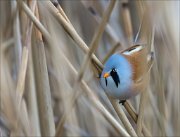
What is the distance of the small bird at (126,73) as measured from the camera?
0.67 meters

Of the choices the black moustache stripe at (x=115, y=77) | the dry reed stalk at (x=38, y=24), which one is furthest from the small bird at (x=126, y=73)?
the dry reed stalk at (x=38, y=24)

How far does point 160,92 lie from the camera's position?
30.3 inches

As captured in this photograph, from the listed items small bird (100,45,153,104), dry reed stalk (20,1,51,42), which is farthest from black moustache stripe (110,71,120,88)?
dry reed stalk (20,1,51,42)

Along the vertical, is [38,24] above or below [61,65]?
above

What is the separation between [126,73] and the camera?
697 millimetres

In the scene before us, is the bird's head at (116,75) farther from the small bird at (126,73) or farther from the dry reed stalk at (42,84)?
the dry reed stalk at (42,84)

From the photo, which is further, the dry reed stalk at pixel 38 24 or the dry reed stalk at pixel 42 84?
the dry reed stalk at pixel 42 84

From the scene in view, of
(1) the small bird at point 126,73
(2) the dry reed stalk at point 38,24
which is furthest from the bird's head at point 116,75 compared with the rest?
(2) the dry reed stalk at point 38,24

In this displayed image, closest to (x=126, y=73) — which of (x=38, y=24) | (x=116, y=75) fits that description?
(x=116, y=75)

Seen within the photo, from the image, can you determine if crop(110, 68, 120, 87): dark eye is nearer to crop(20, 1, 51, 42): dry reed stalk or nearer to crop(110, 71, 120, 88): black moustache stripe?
crop(110, 71, 120, 88): black moustache stripe

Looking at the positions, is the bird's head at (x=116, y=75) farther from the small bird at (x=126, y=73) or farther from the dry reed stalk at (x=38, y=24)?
the dry reed stalk at (x=38, y=24)

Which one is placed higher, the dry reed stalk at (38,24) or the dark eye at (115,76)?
the dry reed stalk at (38,24)

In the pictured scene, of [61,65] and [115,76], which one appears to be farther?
[61,65]

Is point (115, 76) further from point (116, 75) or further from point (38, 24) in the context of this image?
point (38, 24)
